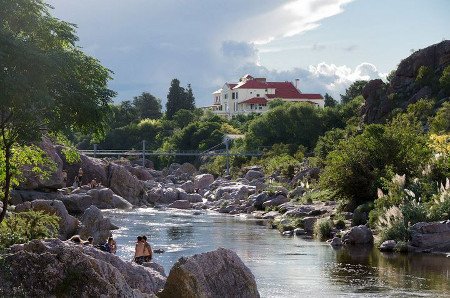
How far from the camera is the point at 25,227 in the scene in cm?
2636

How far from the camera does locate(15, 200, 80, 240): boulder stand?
35562 millimetres

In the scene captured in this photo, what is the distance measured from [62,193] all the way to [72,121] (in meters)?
41.2

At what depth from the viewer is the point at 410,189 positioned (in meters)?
41.6

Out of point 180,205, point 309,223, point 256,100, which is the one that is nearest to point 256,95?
point 256,100

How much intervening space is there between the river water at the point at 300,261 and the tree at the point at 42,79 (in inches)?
370

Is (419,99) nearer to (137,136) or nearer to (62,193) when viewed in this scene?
(62,193)

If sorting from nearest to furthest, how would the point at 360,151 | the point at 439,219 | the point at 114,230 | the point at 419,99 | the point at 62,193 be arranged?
1. the point at 439,219
2. the point at 114,230
3. the point at 360,151
4. the point at 62,193
5. the point at 419,99

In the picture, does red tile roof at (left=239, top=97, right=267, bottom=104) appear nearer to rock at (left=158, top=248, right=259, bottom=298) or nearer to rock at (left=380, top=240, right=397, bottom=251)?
rock at (left=380, top=240, right=397, bottom=251)

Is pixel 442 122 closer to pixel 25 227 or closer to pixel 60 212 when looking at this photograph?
pixel 60 212

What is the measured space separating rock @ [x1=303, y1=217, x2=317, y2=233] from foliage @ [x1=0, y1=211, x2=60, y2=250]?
19.9 meters

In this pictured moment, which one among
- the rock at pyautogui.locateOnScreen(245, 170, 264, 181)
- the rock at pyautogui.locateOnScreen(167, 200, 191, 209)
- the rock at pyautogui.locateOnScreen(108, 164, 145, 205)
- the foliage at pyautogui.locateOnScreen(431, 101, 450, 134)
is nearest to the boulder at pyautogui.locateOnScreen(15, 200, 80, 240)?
the rock at pyautogui.locateOnScreen(167, 200, 191, 209)

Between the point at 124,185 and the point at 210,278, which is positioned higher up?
the point at 124,185

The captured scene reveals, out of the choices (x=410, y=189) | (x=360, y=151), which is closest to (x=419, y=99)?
(x=360, y=151)

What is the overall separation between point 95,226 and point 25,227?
12.0 meters
